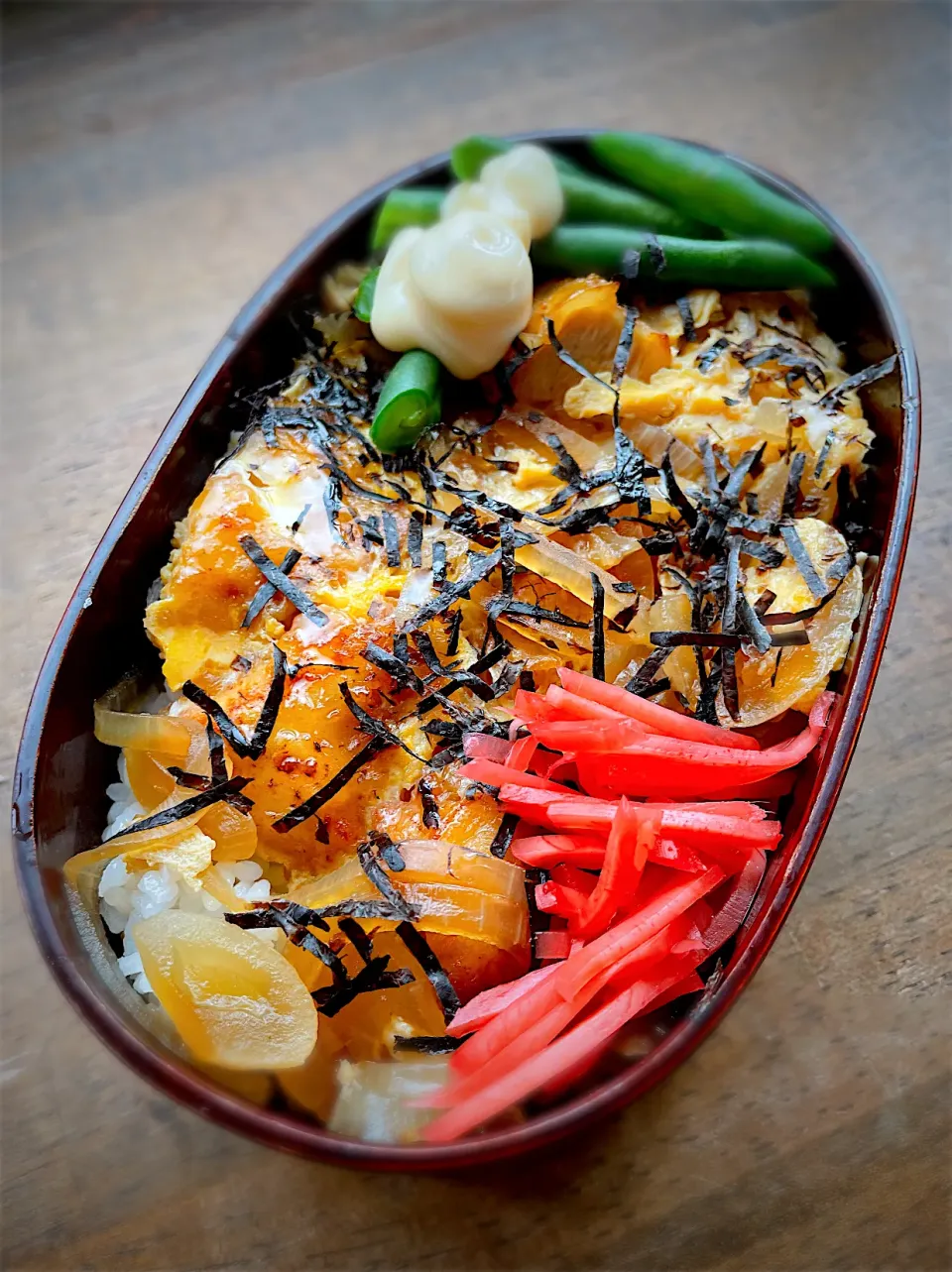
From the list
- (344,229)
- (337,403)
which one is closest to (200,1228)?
(337,403)

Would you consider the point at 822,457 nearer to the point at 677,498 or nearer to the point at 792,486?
the point at 792,486

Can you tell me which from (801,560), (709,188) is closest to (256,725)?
(801,560)

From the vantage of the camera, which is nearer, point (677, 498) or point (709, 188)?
point (677, 498)

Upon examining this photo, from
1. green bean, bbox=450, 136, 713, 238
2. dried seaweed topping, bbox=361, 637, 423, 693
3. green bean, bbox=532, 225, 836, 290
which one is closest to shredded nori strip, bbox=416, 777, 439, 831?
dried seaweed topping, bbox=361, 637, 423, 693

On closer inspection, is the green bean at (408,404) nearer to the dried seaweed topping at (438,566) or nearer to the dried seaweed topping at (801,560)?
the dried seaweed topping at (438,566)

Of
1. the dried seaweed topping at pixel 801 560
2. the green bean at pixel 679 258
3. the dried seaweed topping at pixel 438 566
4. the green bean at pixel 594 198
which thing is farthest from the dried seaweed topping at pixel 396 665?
the green bean at pixel 594 198

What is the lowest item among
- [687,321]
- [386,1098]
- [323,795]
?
[386,1098]
